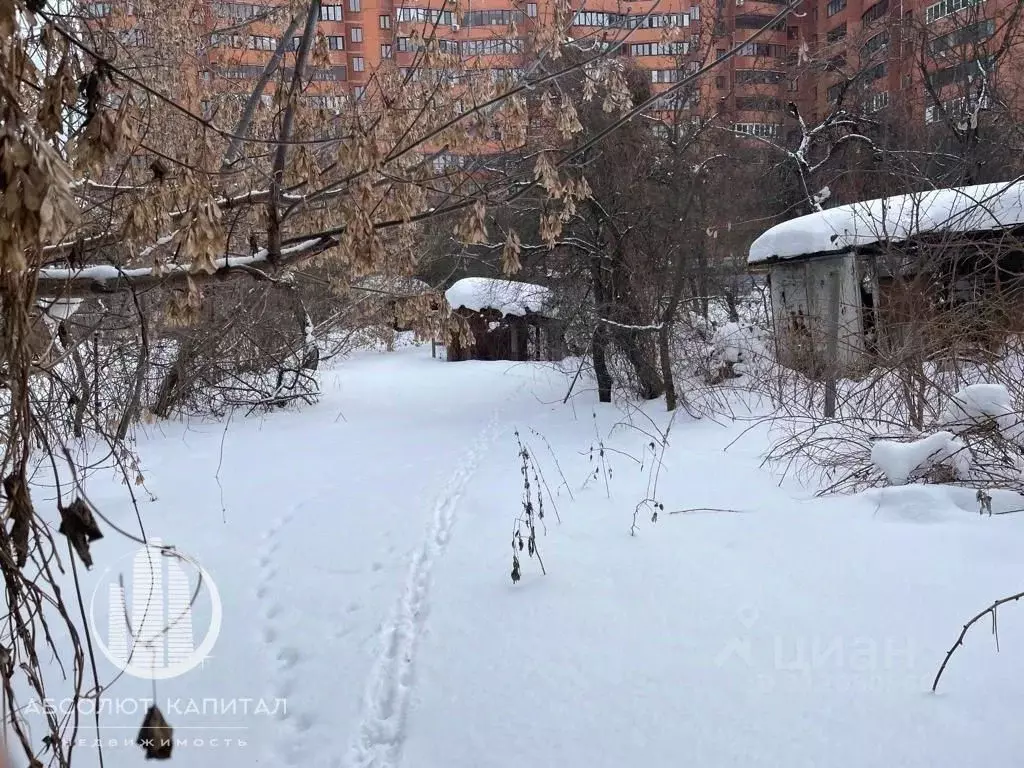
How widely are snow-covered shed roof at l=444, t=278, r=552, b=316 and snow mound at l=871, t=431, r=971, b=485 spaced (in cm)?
558

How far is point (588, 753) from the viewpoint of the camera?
2.86 m

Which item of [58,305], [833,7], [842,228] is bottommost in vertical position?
[58,305]

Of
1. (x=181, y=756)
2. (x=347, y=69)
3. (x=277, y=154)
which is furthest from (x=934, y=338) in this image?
(x=347, y=69)

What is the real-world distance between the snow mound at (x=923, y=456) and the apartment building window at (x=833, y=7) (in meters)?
36.5

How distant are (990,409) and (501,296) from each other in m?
13.1

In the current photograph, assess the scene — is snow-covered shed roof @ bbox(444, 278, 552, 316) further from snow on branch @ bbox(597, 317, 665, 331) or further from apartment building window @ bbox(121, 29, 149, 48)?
apartment building window @ bbox(121, 29, 149, 48)

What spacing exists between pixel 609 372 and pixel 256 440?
19.9 ft

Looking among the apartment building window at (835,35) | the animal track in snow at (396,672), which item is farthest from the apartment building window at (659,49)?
the apartment building window at (835,35)

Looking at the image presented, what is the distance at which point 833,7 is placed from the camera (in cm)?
3491

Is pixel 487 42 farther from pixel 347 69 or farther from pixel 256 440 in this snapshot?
pixel 256 440

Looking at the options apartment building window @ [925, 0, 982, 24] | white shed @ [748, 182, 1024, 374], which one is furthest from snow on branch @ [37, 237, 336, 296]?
white shed @ [748, 182, 1024, 374]

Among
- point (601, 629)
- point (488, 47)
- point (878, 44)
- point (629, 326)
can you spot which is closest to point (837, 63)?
point (878, 44)

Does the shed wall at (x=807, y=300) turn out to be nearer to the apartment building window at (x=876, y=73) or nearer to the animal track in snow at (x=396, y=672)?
the animal track in snow at (x=396, y=672)

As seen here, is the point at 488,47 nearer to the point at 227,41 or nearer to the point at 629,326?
the point at 227,41
